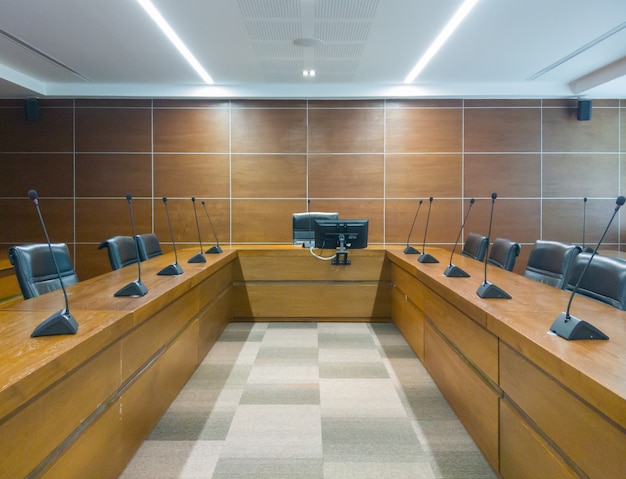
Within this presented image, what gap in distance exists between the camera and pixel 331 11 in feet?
11.1

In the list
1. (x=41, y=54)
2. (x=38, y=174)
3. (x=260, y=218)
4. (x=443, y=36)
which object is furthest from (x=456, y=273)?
(x=38, y=174)

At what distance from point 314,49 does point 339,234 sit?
191 centimetres

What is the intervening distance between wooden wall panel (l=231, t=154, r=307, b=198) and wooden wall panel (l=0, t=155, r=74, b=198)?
2215mm

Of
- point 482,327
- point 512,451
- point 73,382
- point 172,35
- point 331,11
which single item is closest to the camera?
point 73,382

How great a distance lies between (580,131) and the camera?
538cm

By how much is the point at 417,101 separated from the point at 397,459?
4613 millimetres

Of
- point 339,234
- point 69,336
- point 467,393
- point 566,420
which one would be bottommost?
point 467,393

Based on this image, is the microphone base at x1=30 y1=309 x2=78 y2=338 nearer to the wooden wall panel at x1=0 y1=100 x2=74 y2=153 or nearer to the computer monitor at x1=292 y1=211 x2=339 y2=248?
the computer monitor at x1=292 y1=211 x2=339 y2=248

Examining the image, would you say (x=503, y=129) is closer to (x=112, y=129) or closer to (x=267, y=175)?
(x=267, y=175)

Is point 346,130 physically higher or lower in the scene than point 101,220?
higher

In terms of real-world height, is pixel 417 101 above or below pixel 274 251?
above

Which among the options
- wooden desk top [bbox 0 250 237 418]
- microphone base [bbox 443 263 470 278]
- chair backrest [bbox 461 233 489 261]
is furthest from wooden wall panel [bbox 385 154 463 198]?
wooden desk top [bbox 0 250 237 418]

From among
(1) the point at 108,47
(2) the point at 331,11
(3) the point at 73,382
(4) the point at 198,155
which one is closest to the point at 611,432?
(3) the point at 73,382

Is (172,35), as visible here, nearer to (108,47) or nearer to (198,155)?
(108,47)
